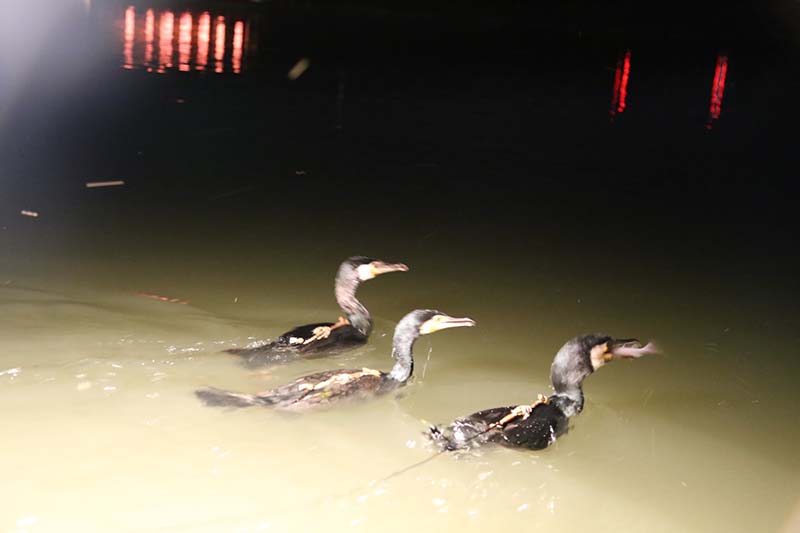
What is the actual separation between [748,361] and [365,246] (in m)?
3.37

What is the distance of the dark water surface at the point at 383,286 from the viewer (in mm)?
4434

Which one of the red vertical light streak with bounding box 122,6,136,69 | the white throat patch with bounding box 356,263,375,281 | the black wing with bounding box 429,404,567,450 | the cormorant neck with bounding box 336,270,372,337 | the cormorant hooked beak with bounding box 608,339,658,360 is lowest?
the black wing with bounding box 429,404,567,450

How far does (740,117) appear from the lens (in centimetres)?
1661

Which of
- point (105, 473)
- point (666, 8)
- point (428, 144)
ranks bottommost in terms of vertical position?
point (105, 473)

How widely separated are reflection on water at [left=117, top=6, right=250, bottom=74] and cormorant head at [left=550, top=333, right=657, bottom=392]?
12.5 meters

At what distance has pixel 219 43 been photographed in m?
21.1

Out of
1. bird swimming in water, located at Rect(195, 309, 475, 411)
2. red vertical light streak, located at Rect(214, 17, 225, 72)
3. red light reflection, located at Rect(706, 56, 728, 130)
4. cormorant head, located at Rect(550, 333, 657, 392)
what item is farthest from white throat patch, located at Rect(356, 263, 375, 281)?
red vertical light streak, located at Rect(214, 17, 225, 72)

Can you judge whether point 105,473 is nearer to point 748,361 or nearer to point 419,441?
point 419,441

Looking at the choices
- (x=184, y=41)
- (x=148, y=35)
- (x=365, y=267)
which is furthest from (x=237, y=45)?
(x=365, y=267)

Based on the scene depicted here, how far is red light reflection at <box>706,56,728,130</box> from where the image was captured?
1665 centimetres

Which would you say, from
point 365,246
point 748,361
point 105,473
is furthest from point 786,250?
point 105,473

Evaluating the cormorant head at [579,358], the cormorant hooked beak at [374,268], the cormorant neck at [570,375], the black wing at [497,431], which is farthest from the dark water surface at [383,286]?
the cormorant hooked beak at [374,268]

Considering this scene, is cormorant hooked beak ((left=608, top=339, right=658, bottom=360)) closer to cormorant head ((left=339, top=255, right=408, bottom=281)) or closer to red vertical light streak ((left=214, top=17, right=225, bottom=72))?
cormorant head ((left=339, top=255, right=408, bottom=281))

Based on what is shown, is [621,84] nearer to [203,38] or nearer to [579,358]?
[203,38]
